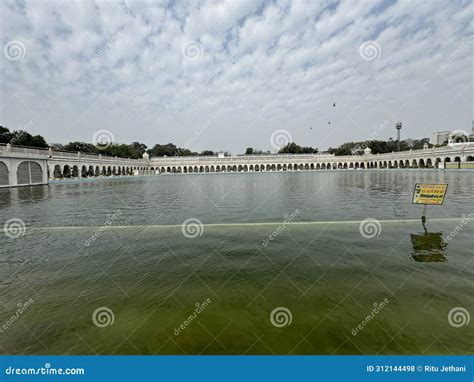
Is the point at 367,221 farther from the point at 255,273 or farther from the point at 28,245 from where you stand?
the point at 28,245

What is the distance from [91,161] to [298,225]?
207 feet

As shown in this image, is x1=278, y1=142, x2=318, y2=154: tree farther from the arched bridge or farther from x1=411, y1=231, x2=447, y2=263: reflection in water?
x1=411, y1=231, x2=447, y2=263: reflection in water

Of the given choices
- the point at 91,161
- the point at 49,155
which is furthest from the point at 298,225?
the point at 91,161

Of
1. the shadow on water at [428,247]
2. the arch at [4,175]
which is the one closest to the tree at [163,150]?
the arch at [4,175]

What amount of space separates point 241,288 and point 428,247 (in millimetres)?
5373

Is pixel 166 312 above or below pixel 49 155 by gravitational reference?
below

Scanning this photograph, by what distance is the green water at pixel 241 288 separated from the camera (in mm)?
3709

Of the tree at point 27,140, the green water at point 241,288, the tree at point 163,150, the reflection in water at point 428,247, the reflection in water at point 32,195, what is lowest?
the green water at point 241,288

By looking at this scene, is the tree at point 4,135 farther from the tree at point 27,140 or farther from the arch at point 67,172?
the arch at point 67,172

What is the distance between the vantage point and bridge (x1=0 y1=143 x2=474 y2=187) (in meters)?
33.3

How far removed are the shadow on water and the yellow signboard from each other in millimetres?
1519

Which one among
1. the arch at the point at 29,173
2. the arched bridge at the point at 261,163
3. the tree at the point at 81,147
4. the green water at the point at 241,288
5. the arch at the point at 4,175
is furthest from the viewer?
the arched bridge at the point at 261,163

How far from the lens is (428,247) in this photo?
7.12m

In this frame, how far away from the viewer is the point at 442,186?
30.7 ft
